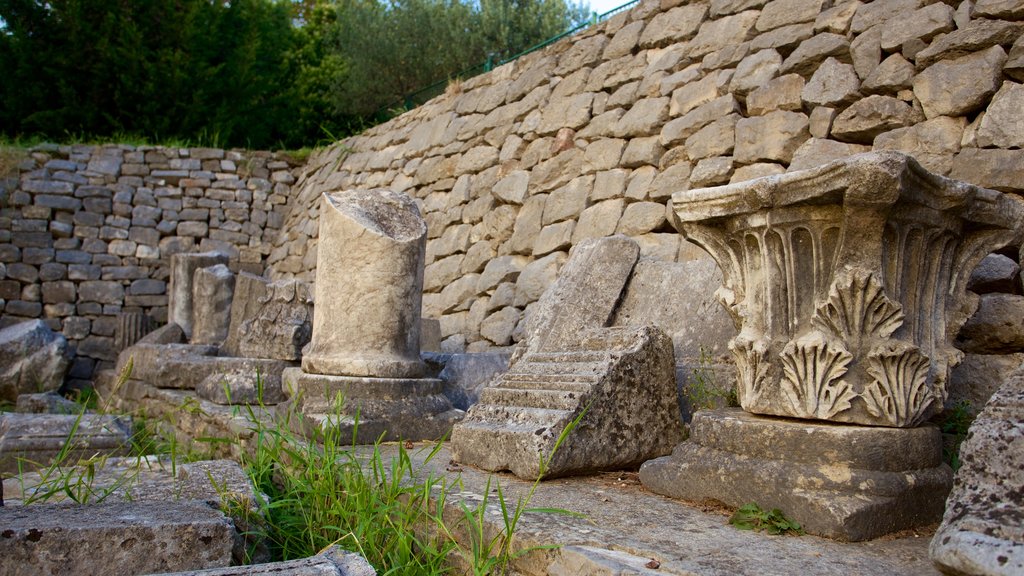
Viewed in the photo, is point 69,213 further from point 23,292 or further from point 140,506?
point 140,506

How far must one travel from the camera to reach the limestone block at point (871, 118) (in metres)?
5.07

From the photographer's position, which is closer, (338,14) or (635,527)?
(635,527)

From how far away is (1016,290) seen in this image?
151 inches

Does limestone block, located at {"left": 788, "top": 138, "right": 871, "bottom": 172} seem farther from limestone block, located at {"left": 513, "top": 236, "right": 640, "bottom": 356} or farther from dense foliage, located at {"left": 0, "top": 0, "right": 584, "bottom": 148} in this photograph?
dense foliage, located at {"left": 0, "top": 0, "right": 584, "bottom": 148}

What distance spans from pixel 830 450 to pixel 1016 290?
5.51ft

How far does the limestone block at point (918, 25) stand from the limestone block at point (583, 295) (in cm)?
219

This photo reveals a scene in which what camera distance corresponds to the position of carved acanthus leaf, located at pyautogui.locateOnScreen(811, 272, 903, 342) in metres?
2.93

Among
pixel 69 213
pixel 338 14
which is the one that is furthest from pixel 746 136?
pixel 338 14

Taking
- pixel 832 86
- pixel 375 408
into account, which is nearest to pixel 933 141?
pixel 832 86

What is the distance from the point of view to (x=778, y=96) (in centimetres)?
609

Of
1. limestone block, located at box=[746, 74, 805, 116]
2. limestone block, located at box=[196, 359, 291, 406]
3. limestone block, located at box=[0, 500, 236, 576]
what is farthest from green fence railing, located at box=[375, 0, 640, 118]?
limestone block, located at box=[0, 500, 236, 576]

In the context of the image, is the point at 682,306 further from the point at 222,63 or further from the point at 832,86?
the point at 222,63

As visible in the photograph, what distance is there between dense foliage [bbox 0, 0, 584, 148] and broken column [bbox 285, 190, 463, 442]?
9.82m

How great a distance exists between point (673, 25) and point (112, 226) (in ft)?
31.6
